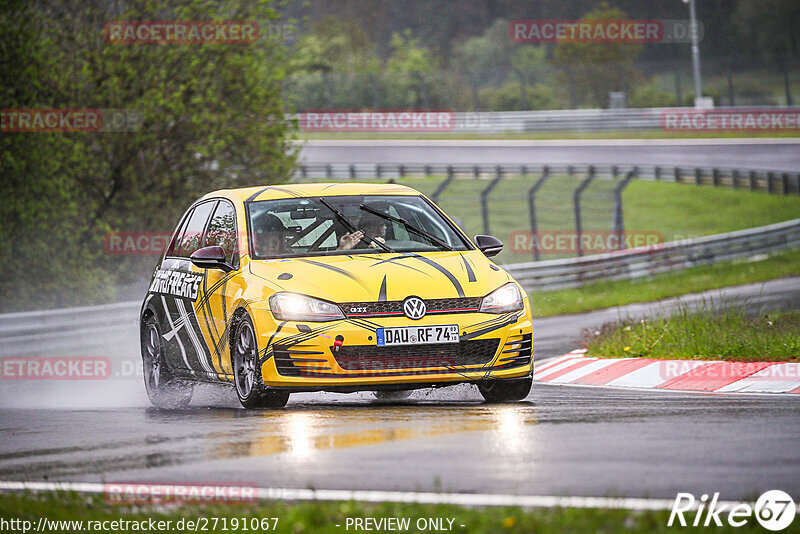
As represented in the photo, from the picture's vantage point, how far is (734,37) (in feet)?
289

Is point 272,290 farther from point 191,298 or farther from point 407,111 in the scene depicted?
point 407,111

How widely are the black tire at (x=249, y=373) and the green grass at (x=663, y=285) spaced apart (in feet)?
44.2

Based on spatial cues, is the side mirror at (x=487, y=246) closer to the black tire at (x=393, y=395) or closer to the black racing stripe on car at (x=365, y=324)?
the black tire at (x=393, y=395)

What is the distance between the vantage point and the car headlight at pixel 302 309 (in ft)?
28.2

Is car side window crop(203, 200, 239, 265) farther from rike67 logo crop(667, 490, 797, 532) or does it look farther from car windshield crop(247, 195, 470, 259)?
rike67 logo crop(667, 490, 797, 532)

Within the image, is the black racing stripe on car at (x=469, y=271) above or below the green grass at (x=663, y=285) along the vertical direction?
above

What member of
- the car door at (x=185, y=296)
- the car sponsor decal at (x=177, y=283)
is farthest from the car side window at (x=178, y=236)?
the car sponsor decal at (x=177, y=283)

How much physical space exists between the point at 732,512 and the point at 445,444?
2.05m

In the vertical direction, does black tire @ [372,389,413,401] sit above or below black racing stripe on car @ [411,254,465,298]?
below

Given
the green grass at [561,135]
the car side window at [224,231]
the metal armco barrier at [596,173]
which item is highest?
the green grass at [561,135]

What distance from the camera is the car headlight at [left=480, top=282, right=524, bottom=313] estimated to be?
8.86 m

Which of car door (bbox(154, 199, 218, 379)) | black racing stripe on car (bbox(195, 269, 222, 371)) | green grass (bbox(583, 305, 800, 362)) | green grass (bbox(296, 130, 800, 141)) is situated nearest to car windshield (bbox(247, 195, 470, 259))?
black racing stripe on car (bbox(195, 269, 222, 371))

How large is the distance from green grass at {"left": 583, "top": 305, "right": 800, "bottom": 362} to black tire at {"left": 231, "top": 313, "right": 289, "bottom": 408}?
4274 millimetres

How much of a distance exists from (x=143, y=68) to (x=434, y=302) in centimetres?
1697
